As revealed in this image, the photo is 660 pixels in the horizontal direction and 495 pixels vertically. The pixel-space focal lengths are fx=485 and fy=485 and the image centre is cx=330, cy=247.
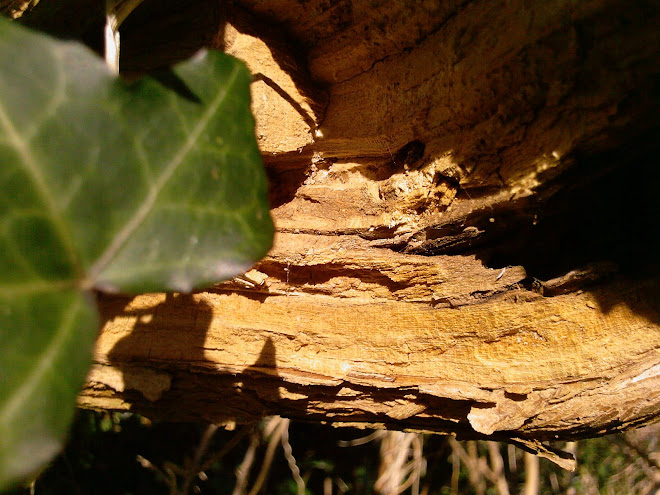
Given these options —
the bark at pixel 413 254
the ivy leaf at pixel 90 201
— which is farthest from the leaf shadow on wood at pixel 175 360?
the ivy leaf at pixel 90 201

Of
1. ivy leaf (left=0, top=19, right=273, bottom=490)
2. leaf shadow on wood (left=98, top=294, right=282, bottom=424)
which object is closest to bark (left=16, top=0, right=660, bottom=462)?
leaf shadow on wood (left=98, top=294, right=282, bottom=424)

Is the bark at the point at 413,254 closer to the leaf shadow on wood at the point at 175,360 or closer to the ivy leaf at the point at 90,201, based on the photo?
the leaf shadow on wood at the point at 175,360

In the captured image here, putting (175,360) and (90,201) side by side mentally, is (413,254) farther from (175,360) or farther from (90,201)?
(90,201)

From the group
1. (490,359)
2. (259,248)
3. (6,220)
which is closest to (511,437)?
(490,359)

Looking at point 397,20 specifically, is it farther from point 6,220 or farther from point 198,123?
point 6,220

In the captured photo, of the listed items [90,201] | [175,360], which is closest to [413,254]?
[175,360]

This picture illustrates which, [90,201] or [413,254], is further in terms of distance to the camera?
[413,254]
